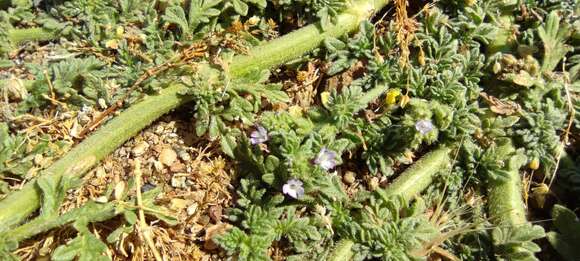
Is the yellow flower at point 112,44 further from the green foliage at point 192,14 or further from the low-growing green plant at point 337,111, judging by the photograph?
the green foliage at point 192,14

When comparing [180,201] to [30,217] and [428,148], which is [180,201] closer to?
[30,217]

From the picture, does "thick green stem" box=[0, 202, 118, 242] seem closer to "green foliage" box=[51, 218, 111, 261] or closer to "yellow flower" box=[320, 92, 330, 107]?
"green foliage" box=[51, 218, 111, 261]

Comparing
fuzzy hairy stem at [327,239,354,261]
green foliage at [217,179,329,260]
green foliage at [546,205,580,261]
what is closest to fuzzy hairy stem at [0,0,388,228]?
green foliage at [217,179,329,260]

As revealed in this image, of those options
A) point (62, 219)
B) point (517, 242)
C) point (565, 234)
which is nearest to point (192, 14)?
point (62, 219)

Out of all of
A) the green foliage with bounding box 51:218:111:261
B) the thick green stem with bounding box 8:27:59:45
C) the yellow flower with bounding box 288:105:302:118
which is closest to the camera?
the green foliage with bounding box 51:218:111:261

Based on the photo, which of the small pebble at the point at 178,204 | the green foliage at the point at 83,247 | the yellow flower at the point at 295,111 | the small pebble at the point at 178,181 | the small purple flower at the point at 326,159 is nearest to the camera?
the green foliage at the point at 83,247

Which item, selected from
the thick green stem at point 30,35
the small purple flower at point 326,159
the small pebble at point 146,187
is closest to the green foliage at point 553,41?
the small purple flower at point 326,159
